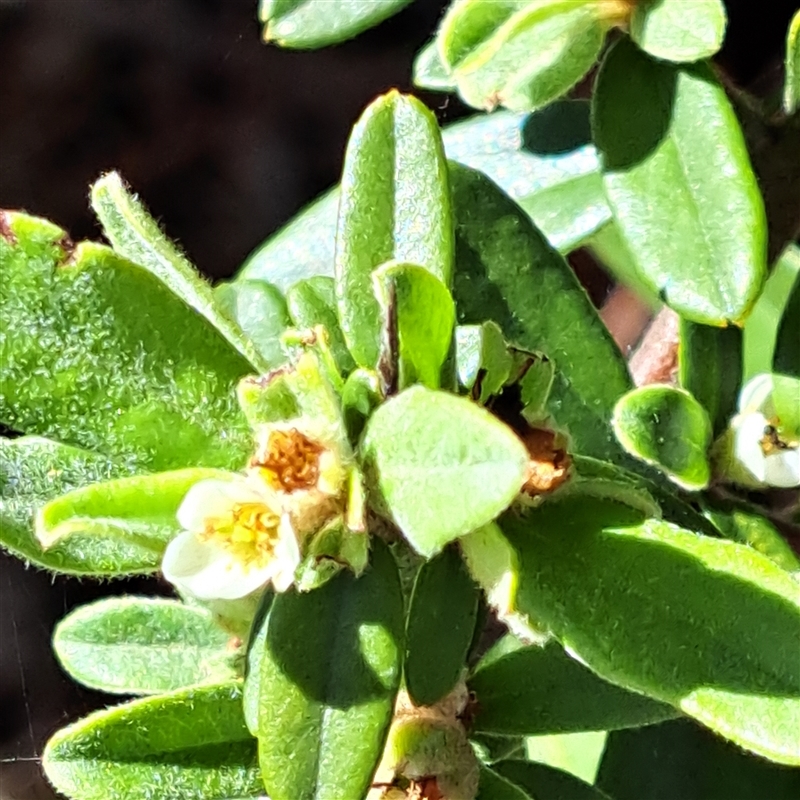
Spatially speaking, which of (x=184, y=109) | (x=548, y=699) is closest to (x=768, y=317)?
(x=548, y=699)

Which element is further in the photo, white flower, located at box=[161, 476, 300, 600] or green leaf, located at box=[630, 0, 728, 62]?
green leaf, located at box=[630, 0, 728, 62]

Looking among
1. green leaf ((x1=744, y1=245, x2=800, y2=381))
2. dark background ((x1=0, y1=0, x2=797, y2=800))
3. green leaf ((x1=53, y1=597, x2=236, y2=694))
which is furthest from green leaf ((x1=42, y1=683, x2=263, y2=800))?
dark background ((x1=0, y1=0, x2=797, y2=800))

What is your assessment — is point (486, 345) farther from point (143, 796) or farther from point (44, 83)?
point (44, 83)

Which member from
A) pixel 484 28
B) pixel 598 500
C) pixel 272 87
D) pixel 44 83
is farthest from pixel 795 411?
pixel 44 83

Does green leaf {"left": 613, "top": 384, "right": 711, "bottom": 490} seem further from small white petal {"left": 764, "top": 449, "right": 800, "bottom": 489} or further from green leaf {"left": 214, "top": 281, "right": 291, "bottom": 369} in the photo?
green leaf {"left": 214, "top": 281, "right": 291, "bottom": 369}

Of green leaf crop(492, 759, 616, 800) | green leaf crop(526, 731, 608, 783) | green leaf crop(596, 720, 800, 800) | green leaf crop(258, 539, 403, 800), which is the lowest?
green leaf crop(526, 731, 608, 783)

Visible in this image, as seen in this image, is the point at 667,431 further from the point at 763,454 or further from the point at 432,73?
the point at 432,73

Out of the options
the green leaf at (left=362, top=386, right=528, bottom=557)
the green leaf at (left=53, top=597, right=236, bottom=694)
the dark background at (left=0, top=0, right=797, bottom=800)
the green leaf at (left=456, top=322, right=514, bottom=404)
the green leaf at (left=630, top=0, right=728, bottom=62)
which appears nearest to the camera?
the green leaf at (left=362, top=386, right=528, bottom=557)
